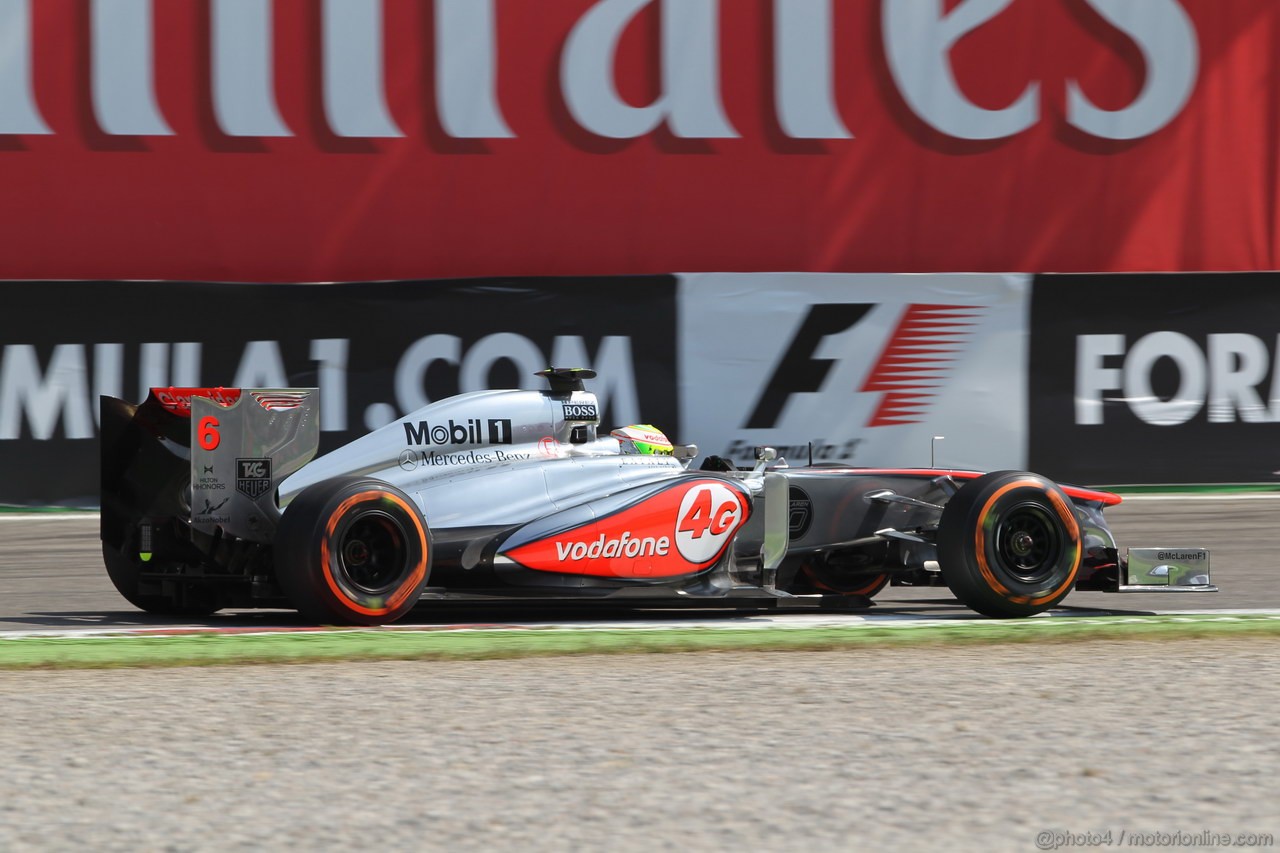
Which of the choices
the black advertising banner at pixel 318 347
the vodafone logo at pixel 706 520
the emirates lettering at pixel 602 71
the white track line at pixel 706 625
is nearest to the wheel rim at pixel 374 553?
the white track line at pixel 706 625

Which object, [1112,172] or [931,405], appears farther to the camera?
[1112,172]

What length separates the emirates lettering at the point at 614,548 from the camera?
7.60m

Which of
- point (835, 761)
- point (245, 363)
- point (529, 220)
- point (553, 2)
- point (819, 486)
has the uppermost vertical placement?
point (553, 2)

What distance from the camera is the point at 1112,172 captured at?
15477mm

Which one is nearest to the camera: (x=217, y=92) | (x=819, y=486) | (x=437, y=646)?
(x=437, y=646)

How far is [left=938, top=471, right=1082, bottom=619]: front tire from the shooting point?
7742 millimetres

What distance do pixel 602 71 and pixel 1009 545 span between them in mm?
8276

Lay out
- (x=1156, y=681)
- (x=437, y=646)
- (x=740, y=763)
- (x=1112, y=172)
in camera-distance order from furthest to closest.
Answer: (x=1112, y=172) < (x=437, y=646) < (x=1156, y=681) < (x=740, y=763)

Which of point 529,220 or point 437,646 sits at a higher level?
point 529,220

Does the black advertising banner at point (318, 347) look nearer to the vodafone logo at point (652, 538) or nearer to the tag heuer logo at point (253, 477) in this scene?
the tag heuer logo at point (253, 477)

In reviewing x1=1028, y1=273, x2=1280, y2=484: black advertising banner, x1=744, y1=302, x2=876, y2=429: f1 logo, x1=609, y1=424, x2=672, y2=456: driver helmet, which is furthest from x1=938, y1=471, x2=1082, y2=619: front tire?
x1=1028, y1=273, x2=1280, y2=484: black advertising banner

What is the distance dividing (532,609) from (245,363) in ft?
18.4

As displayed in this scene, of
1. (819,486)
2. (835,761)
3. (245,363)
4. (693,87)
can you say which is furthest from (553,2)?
(835,761)

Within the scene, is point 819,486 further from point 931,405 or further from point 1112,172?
point 1112,172
